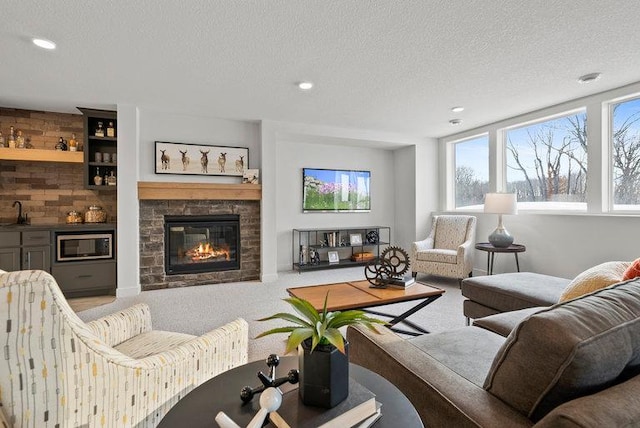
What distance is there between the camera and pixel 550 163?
4.20 metres

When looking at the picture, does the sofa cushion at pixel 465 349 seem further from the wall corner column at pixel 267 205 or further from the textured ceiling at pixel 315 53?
the wall corner column at pixel 267 205

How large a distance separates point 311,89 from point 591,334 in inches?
126

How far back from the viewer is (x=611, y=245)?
3.45 meters

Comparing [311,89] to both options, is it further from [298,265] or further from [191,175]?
[298,265]

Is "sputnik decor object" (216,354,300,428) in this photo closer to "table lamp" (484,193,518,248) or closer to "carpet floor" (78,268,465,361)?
"carpet floor" (78,268,465,361)

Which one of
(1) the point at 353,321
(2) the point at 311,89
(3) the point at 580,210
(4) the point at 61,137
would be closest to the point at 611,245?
(3) the point at 580,210

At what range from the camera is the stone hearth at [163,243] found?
4.18 meters

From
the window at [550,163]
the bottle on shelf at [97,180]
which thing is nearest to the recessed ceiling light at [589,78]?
the window at [550,163]

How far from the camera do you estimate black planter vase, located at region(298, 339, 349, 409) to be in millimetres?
816

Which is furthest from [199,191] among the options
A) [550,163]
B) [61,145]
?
[550,163]

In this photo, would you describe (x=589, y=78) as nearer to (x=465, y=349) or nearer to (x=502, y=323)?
(x=502, y=323)

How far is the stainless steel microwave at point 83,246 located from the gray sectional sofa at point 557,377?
4.13m

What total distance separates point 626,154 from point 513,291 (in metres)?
2.44

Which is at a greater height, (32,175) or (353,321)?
(32,175)
